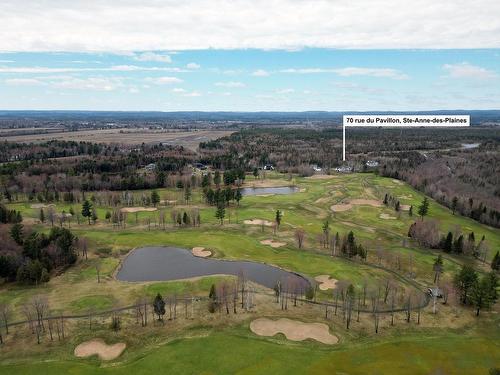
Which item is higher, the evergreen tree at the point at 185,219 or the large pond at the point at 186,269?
A: the evergreen tree at the point at 185,219

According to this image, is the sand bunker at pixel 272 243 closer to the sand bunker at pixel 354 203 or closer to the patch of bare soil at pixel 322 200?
the sand bunker at pixel 354 203

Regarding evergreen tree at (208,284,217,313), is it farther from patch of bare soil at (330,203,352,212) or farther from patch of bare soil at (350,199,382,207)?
patch of bare soil at (350,199,382,207)

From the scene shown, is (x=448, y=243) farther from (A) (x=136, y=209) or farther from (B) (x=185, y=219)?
(A) (x=136, y=209)

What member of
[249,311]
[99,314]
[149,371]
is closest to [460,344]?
[249,311]

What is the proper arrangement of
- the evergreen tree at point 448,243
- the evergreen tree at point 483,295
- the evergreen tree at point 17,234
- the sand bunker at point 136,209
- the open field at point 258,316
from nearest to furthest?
the open field at point 258,316 → the evergreen tree at point 483,295 → the evergreen tree at point 17,234 → the evergreen tree at point 448,243 → the sand bunker at point 136,209

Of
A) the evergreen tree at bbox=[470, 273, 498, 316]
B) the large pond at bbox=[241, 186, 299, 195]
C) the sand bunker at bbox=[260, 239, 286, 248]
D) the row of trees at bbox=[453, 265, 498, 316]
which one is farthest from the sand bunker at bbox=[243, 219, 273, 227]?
the evergreen tree at bbox=[470, 273, 498, 316]

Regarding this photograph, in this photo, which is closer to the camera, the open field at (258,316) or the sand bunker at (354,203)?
the open field at (258,316)

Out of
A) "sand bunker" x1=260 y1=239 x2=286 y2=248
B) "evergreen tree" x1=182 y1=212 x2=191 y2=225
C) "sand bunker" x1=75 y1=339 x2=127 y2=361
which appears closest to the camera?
"sand bunker" x1=75 y1=339 x2=127 y2=361

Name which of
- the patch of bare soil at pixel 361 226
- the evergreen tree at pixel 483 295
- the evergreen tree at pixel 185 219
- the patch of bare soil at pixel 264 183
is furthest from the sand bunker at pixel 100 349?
the patch of bare soil at pixel 264 183
